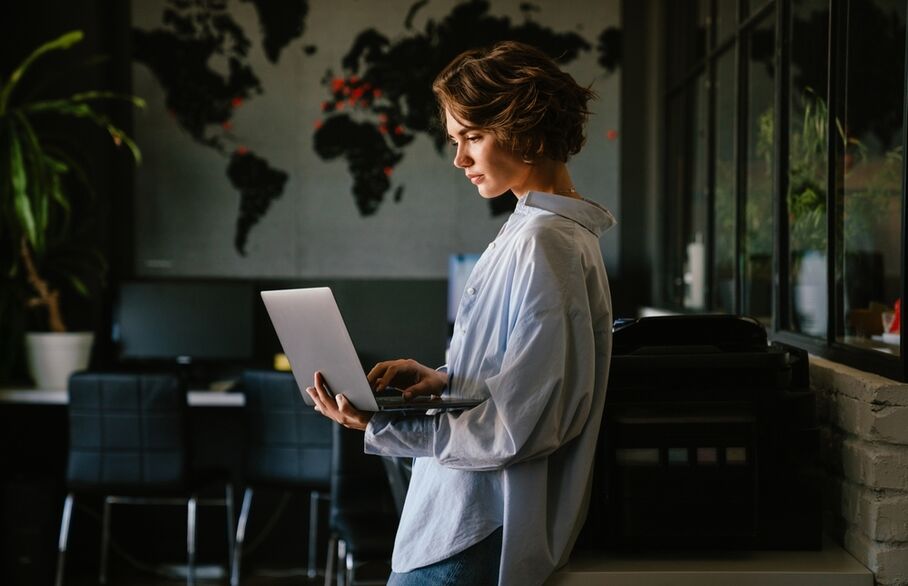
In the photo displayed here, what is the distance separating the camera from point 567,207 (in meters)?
1.60

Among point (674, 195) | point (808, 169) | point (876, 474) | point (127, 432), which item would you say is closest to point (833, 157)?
point (808, 169)

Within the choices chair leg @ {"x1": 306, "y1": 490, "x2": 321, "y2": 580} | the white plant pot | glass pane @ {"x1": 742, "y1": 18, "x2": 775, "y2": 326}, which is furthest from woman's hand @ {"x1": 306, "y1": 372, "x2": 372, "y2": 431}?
the white plant pot

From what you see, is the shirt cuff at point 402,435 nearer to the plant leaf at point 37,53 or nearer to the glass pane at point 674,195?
the glass pane at point 674,195

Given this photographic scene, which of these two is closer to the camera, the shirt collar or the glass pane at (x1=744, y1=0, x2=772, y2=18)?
the shirt collar

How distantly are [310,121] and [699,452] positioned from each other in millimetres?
4189

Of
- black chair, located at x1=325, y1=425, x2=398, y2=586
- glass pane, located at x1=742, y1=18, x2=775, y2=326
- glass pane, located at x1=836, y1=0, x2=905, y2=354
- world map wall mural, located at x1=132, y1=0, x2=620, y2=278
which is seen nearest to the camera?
glass pane, located at x1=836, y1=0, x2=905, y2=354

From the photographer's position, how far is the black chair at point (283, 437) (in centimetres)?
439

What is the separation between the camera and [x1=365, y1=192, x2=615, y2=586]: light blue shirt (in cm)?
150

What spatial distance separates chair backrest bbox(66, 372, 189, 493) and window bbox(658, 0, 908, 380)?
222 cm

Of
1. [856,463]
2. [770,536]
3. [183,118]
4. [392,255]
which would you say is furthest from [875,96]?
[183,118]

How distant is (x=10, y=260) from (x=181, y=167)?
3.25 feet

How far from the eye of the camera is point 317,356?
1602 millimetres

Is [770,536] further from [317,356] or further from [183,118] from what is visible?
[183,118]

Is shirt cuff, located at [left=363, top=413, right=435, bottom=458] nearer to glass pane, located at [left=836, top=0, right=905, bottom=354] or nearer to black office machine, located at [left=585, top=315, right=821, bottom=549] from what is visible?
black office machine, located at [left=585, top=315, right=821, bottom=549]
